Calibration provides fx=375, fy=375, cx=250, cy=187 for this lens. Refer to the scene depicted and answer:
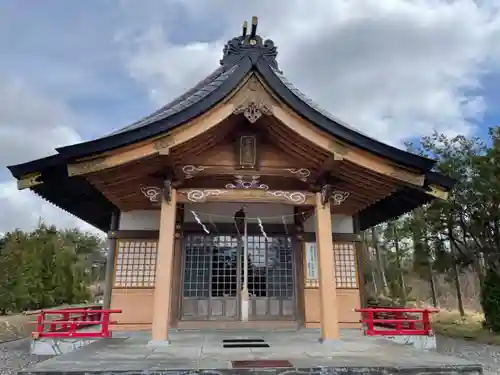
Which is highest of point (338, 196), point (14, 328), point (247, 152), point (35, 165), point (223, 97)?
point (223, 97)

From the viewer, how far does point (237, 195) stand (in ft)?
22.9

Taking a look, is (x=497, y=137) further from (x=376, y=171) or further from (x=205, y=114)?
(x=205, y=114)

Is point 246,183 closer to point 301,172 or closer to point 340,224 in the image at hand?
point 301,172

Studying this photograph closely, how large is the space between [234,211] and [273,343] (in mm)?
3521

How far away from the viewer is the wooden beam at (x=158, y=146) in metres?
6.02

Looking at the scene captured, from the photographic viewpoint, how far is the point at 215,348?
5.82m

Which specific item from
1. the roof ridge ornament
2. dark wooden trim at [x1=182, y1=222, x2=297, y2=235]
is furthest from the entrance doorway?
the roof ridge ornament

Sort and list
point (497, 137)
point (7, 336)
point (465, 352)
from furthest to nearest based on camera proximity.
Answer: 1. point (497, 137)
2. point (7, 336)
3. point (465, 352)

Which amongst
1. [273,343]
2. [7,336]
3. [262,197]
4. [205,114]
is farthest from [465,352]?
[7,336]

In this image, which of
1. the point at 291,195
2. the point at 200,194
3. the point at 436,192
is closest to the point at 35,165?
the point at 200,194

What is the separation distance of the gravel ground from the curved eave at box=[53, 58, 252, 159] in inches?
195

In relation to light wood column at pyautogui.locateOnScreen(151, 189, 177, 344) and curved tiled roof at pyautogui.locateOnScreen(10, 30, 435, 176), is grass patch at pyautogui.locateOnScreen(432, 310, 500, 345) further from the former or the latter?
light wood column at pyautogui.locateOnScreen(151, 189, 177, 344)

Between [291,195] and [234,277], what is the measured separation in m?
2.89

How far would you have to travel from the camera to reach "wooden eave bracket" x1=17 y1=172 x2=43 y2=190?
5.99m
